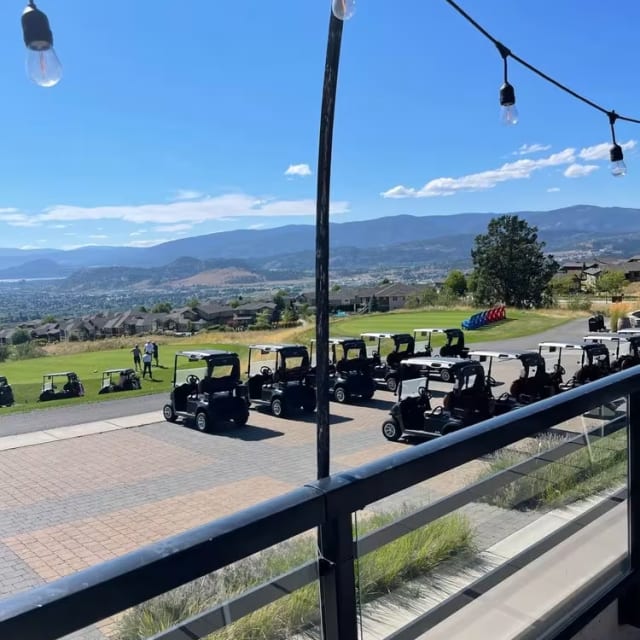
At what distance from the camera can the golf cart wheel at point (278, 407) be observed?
53.2 ft

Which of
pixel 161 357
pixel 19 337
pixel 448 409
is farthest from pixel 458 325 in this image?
pixel 19 337

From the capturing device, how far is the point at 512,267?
63.7 metres

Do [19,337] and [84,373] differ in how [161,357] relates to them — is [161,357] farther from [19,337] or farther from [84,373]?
[19,337]

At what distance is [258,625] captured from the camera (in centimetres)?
163

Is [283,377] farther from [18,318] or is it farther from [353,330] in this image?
[18,318]

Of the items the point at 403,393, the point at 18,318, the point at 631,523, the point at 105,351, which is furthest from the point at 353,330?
the point at 18,318

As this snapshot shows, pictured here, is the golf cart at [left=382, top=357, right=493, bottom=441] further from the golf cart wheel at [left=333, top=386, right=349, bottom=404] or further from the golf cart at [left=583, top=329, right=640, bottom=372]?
the golf cart at [left=583, top=329, right=640, bottom=372]

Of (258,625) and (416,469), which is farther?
(416,469)

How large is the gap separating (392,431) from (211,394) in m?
4.55

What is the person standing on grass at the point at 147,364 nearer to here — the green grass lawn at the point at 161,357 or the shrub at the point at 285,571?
the green grass lawn at the point at 161,357

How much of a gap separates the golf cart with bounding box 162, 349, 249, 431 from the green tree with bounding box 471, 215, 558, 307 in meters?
51.2

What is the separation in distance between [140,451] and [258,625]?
1238 centimetres

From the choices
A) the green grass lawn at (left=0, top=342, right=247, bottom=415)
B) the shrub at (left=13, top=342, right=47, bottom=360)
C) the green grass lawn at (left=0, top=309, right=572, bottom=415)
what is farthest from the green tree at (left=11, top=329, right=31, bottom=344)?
the green grass lawn at (left=0, top=342, right=247, bottom=415)

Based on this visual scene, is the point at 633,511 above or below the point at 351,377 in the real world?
above
